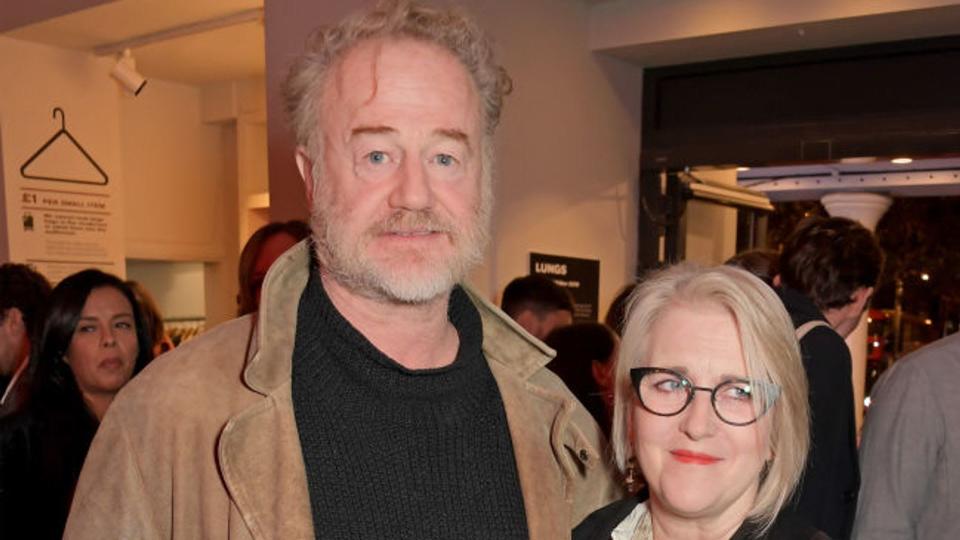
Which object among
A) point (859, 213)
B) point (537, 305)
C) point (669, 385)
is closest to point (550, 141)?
point (537, 305)

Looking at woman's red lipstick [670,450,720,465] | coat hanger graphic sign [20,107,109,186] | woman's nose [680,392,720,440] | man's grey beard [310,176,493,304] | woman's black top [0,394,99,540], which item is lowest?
woman's black top [0,394,99,540]

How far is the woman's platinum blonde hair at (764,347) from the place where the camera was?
4.43 ft

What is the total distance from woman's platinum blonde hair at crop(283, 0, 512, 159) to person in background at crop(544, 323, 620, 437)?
1.51 m

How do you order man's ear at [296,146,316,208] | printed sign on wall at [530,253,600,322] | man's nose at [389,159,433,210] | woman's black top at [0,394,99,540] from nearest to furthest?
man's nose at [389,159,433,210], man's ear at [296,146,316,208], woman's black top at [0,394,99,540], printed sign on wall at [530,253,600,322]

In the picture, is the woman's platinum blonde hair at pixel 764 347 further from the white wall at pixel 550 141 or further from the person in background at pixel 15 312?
the person in background at pixel 15 312

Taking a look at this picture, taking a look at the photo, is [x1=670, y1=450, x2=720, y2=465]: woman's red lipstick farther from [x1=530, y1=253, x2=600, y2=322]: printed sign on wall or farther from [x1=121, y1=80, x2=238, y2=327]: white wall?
[x1=121, y1=80, x2=238, y2=327]: white wall

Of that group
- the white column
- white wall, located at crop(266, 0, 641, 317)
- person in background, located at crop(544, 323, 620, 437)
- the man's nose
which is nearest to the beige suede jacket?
the man's nose

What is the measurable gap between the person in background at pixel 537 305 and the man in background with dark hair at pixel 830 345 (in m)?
0.99

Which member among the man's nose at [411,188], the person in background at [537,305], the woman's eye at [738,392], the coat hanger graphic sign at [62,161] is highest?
the coat hanger graphic sign at [62,161]

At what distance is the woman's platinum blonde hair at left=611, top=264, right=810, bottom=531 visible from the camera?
1.35 meters

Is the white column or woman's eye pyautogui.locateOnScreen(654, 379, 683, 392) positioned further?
the white column

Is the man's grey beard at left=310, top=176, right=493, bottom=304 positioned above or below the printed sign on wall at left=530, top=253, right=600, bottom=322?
above

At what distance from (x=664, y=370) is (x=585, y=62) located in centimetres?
323

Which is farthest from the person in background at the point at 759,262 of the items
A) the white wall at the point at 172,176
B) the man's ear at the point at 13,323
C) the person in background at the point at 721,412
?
the white wall at the point at 172,176
